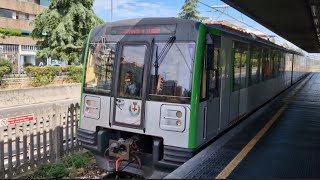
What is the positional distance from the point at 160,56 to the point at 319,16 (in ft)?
44.4

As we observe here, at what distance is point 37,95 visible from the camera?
23375mm

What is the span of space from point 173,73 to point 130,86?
0.88 metres

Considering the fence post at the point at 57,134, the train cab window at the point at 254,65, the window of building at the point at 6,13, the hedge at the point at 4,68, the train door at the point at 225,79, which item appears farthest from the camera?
the window of building at the point at 6,13

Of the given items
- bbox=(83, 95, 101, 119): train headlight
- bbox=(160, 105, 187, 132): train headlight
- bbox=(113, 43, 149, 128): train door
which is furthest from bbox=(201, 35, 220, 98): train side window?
bbox=(83, 95, 101, 119): train headlight

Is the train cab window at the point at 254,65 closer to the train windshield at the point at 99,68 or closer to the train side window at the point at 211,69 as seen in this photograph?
the train side window at the point at 211,69

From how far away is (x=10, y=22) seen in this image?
157ft

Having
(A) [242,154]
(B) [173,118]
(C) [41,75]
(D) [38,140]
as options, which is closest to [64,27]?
(C) [41,75]

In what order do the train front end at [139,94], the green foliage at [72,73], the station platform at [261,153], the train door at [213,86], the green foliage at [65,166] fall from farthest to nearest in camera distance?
the green foliage at [72,73] < the green foliage at [65,166] < the train door at [213,86] < the train front end at [139,94] < the station platform at [261,153]

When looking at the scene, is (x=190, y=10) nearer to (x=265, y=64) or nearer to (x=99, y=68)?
(x=265, y=64)

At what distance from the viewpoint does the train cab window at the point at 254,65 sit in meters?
11.2

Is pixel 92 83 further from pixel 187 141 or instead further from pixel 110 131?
pixel 187 141

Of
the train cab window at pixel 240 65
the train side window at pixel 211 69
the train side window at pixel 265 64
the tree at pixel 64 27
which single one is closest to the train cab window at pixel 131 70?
the train side window at pixel 211 69

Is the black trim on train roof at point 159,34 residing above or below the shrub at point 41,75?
above

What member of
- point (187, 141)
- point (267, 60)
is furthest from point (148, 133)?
point (267, 60)
